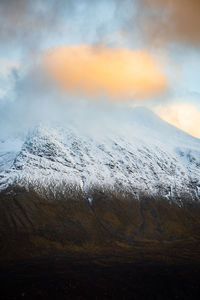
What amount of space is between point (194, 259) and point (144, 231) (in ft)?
147

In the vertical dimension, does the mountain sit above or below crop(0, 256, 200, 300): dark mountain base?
above

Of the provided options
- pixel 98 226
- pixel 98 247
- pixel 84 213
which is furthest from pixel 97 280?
pixel 84 213

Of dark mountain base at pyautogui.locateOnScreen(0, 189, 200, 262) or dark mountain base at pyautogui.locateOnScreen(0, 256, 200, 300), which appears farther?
dark mountain base at pyautogui.locateOnScreen(0, 189, 200, 262)

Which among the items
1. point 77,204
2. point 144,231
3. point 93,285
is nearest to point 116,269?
point 93,285

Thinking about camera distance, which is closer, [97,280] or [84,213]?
[97,280]

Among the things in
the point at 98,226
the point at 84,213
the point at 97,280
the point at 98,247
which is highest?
the point at 84,213

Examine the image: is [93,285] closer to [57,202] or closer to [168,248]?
[168,248]

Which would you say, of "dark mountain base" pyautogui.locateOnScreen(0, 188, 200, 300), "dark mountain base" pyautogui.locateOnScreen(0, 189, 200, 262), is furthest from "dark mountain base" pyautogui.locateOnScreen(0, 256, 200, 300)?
"dark mountain base" pyautogui.locateOnScreen(0, 189, 200, 262)

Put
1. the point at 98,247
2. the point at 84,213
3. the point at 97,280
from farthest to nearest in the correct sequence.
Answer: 1. the point at 84,213
2. the point at 98,247
3. the point at 97,280

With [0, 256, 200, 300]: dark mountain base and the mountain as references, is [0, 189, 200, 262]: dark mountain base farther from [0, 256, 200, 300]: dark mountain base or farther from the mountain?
[0, 256, 200, 300]: dark mountain base

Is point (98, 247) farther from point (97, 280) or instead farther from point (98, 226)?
point (97, 280)

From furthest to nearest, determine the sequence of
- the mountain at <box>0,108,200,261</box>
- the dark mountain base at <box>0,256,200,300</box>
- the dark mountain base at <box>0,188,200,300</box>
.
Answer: the mountain at <box>0,108,200,261</box>, the dark mountain base at <box>0,188,200,300</box>, the dark mountain base at <box>0,256,200,300</box>

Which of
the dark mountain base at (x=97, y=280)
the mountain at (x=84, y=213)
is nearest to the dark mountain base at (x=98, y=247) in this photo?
the dark mountain base at (x=97, y=280)

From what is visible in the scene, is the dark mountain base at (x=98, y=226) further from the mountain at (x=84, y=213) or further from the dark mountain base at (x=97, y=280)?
the dark mountain base at (x=97, y=280)
